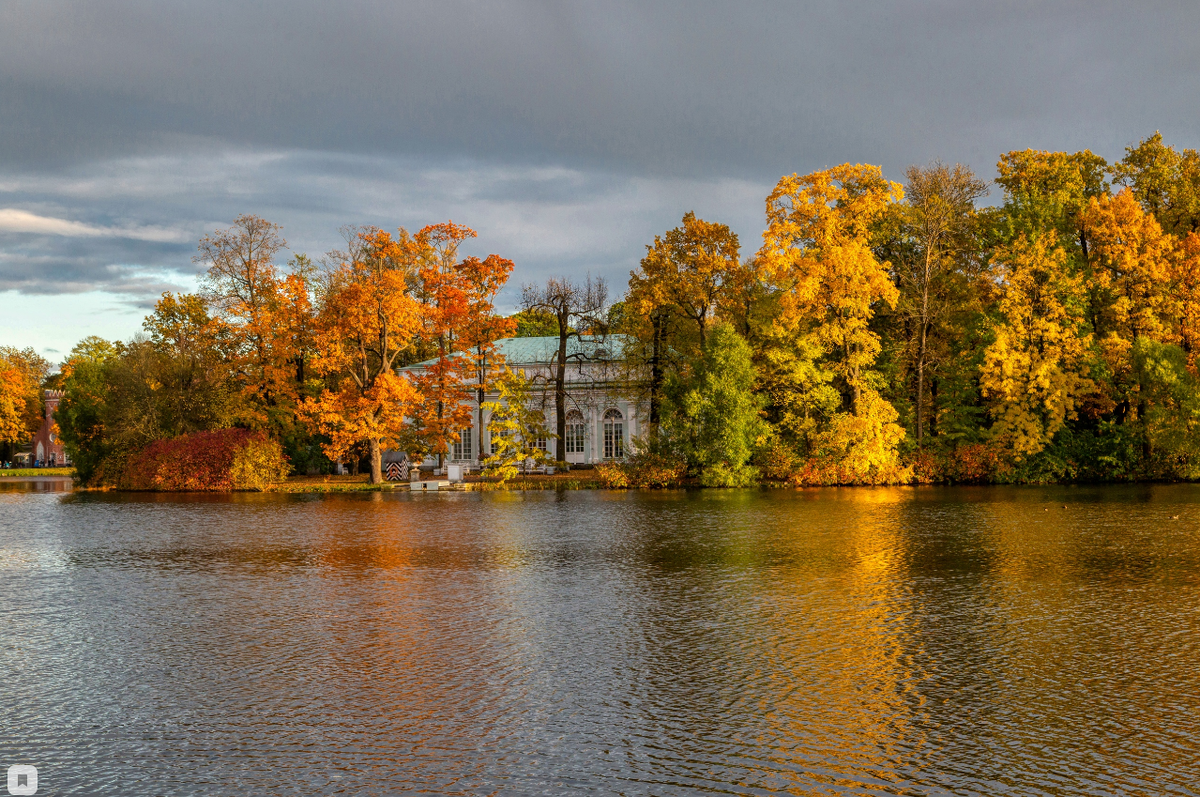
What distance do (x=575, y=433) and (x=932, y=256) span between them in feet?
75.8

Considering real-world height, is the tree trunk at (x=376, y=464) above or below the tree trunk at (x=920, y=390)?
below

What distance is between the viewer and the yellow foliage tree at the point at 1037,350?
42625 mm

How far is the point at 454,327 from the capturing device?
1992 inches

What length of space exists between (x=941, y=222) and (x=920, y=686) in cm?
3842

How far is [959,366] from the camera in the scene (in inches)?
1841

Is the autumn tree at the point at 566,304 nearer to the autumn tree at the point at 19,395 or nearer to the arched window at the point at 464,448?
the arched window at the point at 464,448

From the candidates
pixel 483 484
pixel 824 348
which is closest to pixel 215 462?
pixel 483 484

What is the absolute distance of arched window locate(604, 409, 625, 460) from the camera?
5734cm

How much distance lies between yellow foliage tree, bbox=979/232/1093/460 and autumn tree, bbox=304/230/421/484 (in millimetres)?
28077

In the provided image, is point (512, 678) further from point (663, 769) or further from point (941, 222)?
point (941, 222)

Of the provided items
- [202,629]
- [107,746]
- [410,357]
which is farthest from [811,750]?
[410,357]

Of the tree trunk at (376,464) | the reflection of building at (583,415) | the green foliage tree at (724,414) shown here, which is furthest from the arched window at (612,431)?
the tree trunk at (376,464)

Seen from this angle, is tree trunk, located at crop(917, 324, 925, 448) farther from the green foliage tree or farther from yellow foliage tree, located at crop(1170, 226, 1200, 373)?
yellow foliage tree, located at crop(1170, 226, 1200, 373)

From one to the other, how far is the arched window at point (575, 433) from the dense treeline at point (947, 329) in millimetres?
11439
